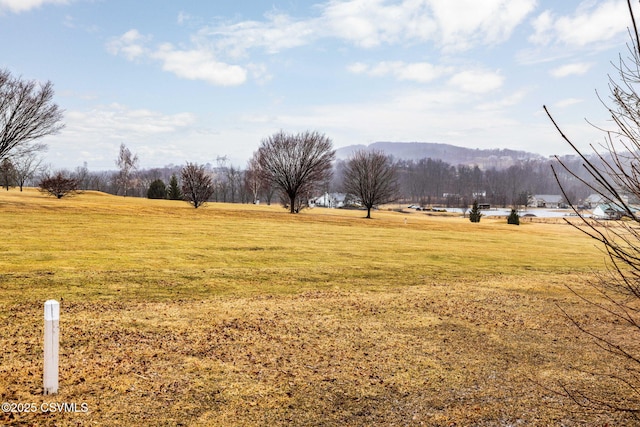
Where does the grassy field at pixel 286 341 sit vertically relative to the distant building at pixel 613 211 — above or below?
below

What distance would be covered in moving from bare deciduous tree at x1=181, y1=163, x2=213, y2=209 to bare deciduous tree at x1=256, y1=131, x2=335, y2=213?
667cm

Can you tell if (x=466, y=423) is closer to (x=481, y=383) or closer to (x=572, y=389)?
(x=481, y=383)

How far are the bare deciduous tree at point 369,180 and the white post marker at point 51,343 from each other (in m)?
48.2

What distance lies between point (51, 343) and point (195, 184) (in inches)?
1686

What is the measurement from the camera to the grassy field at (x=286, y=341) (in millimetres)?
5348

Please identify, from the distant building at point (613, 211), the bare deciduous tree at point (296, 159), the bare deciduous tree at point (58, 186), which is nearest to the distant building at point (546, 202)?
the bare deciduous tree at point (296, 159)

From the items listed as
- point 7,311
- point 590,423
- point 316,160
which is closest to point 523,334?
point 590,423

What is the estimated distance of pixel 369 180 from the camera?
5228 cm

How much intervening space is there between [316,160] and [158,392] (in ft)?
144

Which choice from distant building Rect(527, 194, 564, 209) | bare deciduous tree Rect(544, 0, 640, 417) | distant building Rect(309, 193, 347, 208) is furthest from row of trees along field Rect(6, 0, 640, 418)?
distant building Rect(527, 194, 564, 209)

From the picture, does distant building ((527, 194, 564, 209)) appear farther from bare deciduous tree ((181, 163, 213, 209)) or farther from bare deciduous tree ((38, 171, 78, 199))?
bare deciduous tree ((38, 171, 78, 199))

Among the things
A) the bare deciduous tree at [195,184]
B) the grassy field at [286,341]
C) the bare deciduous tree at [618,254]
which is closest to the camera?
the bare deciduous tree at [618,254]

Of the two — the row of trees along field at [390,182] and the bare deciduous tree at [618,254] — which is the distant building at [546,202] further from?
the bare deciduous tree at [618,254]

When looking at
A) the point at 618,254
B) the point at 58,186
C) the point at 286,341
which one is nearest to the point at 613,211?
the point at 618,254
